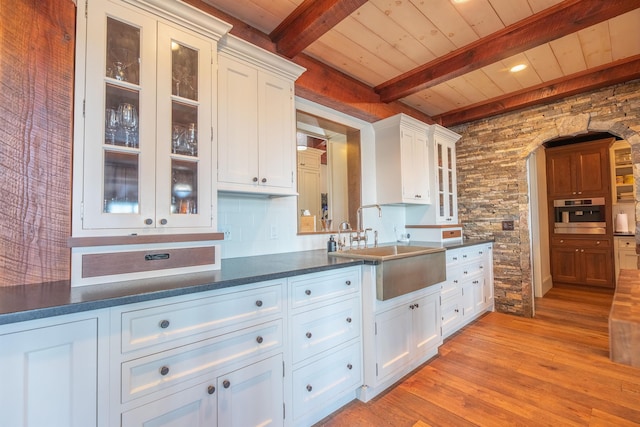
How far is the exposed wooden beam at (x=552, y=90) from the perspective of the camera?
104 inches

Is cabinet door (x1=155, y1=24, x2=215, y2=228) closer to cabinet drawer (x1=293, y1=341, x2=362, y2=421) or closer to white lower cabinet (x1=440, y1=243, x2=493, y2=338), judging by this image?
cabinet drawer (x1=293, y1=341, x2=362, y2=421)

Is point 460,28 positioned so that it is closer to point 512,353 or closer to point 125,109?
point 125,109

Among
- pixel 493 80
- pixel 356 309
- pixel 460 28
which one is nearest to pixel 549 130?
pixel 493 80

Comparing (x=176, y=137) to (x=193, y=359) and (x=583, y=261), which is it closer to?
(x=193, y=359)

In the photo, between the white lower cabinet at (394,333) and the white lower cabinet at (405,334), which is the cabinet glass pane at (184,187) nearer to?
the white lower cabinet at (394,333)

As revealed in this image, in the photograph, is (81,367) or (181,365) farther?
(181,365)

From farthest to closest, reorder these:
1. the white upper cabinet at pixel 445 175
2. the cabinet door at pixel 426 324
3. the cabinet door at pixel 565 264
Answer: the cabinet door at pixel 565 264 → the white upper cabinet at pixel 445 175 → the cabinet door at pixel 426 324

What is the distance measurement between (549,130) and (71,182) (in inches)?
169

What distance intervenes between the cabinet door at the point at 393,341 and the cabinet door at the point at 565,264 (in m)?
4.31

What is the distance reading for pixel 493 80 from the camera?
293cm

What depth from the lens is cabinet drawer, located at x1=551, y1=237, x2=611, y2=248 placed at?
177 inches

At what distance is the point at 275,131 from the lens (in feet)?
6.48

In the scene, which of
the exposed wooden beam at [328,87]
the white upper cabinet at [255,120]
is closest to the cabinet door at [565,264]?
the exposed wooden beam at [328,87]

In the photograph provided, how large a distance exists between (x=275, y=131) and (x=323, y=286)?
1071mm
